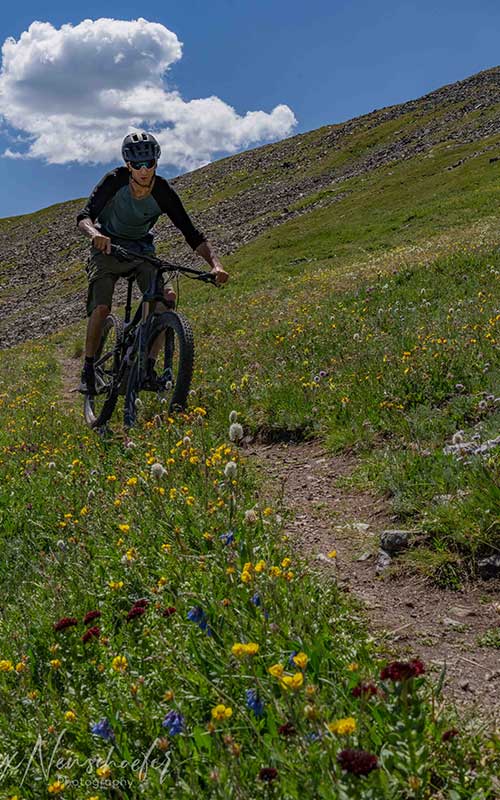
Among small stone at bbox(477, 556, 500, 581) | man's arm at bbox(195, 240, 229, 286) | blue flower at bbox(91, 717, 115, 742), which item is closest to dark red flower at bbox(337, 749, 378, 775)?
blue flower at bbox(91, 717, 115, 742)

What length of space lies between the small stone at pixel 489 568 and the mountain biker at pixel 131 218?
17.9 ft

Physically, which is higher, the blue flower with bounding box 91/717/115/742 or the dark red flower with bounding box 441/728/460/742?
the blue flower with bounding box 91/717/115/742

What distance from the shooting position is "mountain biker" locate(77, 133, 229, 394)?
8.38 metres

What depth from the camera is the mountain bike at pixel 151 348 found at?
326 inches

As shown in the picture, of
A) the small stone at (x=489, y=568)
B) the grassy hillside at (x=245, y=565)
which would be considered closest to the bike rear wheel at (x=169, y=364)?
the grassy hillside at (x=245, y=565)

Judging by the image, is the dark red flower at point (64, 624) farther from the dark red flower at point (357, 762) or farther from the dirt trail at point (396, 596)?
the dark red flower at point (357, 762)

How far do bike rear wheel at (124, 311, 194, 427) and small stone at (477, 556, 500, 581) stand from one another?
482 centimetres

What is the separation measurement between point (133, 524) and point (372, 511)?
217cm

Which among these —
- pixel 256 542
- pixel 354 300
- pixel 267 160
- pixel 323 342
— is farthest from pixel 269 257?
pixel 267 160

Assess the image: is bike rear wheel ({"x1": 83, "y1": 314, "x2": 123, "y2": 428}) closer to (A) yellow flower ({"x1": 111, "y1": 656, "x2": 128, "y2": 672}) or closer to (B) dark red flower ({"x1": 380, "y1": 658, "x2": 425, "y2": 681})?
(A) yellow flower ({"x1": 111, "y1": 656, "x2": 128, "y2": 672})

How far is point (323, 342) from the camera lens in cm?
1152

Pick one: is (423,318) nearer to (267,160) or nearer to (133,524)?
(133,524)

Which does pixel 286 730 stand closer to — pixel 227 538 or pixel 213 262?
pixel 227 538

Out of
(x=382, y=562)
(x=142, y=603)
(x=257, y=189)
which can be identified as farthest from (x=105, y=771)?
(x=257, y=189)
